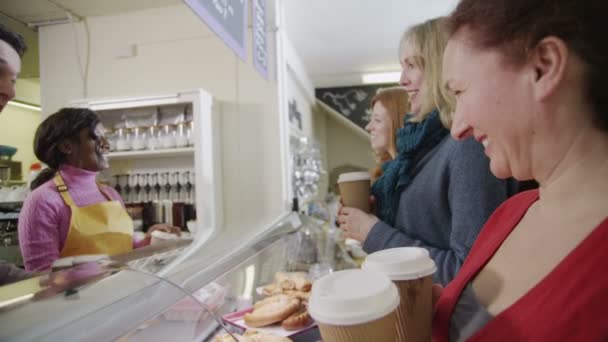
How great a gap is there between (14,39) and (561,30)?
32.7 inches

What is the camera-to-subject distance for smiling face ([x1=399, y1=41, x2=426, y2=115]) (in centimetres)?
134

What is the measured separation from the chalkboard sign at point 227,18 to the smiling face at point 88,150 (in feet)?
1.72

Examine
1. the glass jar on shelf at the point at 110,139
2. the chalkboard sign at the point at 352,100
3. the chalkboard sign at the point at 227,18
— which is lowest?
the glass jar on shelf at the point at 110,139

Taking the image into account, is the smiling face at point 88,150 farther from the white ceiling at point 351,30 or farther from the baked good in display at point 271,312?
the white ceiling at point 351,30

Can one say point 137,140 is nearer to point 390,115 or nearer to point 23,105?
point 23,105

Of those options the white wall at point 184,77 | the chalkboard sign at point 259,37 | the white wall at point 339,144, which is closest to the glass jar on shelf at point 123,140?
the white wall at point 184,77

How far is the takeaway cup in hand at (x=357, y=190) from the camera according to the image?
4.93 ft

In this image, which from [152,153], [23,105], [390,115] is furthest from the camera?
[390,115]

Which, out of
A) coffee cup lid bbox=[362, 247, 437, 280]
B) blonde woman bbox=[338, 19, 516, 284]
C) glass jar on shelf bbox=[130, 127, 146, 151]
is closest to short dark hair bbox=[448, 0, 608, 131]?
coffee cup lid bbox=[362, 247, 437, 280]

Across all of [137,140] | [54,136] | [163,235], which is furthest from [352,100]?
[54,136]

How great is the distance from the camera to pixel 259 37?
2049mm

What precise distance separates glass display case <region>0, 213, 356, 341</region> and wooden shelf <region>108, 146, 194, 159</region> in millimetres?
317

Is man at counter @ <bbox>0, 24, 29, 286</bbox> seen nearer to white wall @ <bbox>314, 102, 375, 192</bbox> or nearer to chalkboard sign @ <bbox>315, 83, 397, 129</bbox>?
chalkboard sign @ <bbox>315, 83, 397, 129</bbox>

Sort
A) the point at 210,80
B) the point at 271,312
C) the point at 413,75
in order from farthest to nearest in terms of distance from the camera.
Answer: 1. the point at 210,80
2. the point at 413,75
3. the point at 271,312
